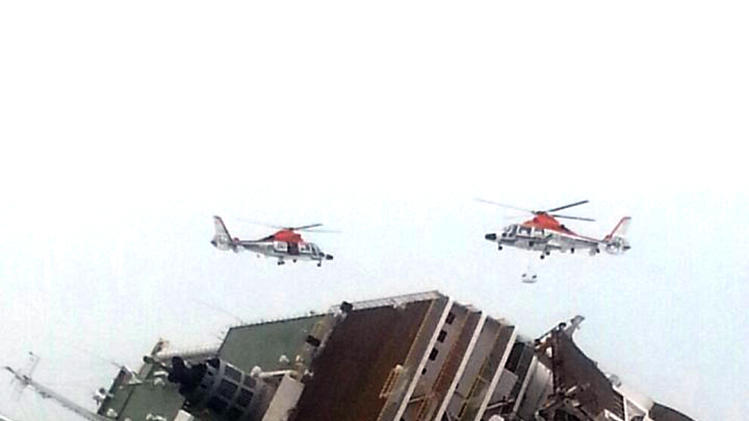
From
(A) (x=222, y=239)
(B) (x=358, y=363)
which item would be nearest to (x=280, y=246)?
(A) (x=222, y=239)

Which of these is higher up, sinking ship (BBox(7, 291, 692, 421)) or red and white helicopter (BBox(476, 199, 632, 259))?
red and white helicopter (BBox(476, 199, 632, 259))

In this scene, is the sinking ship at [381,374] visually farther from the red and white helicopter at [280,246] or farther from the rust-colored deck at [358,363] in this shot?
the red and white helicopter at [280,246]

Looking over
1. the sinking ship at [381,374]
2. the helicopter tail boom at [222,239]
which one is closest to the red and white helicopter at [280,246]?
the helicopter tail boom at [222,239]

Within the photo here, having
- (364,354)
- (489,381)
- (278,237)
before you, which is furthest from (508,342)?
(278,237)

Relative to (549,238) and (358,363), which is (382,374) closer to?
(358,363)

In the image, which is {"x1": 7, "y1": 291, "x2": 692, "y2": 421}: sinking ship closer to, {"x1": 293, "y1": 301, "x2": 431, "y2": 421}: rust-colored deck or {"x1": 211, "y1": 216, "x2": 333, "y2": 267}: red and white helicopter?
{"x1": 293, "y1": 301, "x2": 431, "y2": 421}: rust-colored deck

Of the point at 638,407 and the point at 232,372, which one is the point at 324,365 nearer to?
the point at 232,372

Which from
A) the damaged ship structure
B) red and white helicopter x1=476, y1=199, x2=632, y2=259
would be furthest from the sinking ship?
red and white helicopter x1=476, y1=199, x2=632, y2=259
